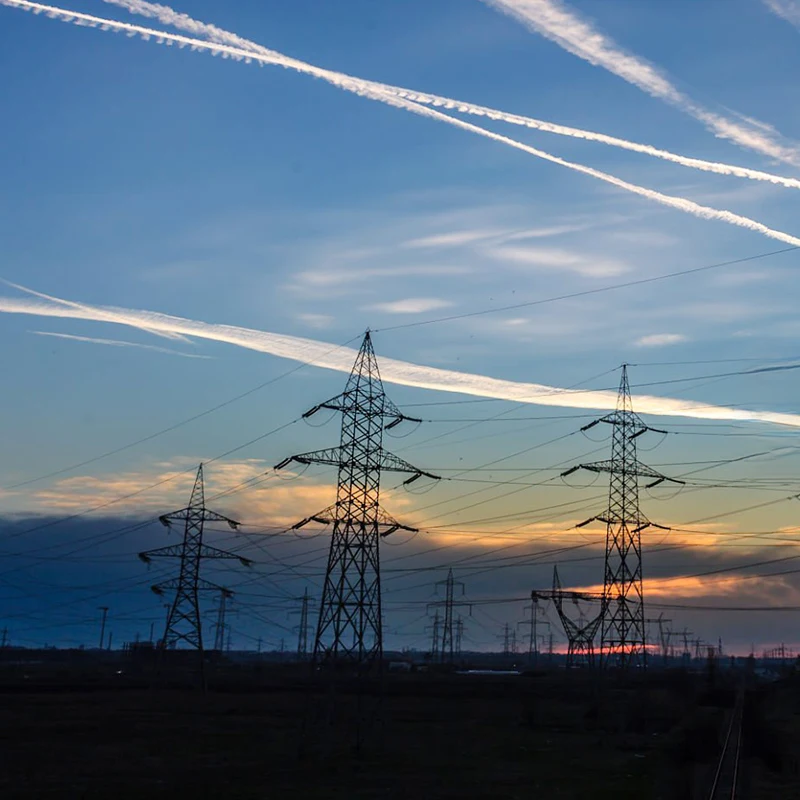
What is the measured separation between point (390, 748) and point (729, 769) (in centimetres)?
1772

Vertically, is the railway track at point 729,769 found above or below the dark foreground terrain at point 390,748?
above

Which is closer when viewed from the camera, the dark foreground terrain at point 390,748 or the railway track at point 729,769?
the railway track at point 729,769

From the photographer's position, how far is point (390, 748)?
5272cm

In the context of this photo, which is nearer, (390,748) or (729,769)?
(729,769)

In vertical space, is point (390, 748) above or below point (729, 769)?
below

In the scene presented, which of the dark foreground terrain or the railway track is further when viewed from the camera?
the dark foreground terrain

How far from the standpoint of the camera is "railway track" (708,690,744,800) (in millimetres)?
34969

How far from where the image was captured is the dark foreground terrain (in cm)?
3831

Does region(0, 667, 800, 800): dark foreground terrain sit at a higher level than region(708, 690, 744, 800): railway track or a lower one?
lower

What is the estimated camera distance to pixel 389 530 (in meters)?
62.5

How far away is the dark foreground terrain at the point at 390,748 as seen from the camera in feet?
126

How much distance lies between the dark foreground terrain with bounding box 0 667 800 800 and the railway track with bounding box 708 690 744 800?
0.49 metres

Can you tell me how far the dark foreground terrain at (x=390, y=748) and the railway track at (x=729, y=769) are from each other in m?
0.49

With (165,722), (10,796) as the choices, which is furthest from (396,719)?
(10,796)
